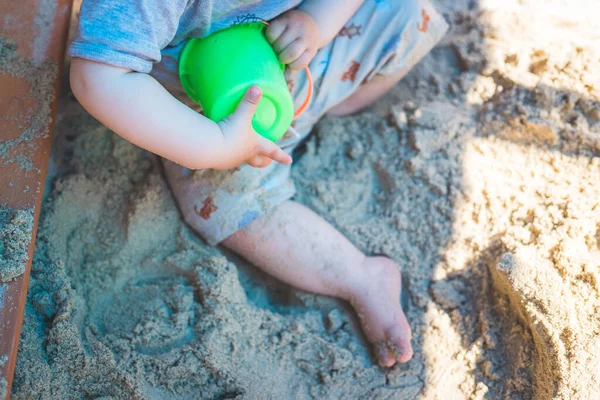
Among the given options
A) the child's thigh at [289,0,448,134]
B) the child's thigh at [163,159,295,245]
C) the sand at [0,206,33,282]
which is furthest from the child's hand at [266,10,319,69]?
the sand at [0,206,33,282]

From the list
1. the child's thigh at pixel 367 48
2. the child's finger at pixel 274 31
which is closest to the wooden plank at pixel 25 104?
the child's finger at pixel 274 31

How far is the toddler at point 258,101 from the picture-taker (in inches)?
35.5

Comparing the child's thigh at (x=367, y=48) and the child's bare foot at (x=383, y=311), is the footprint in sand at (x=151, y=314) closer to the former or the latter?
the child's bare foot at (x=383, y=311)

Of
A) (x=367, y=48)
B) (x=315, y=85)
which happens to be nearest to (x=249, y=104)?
(x=315, y=85)

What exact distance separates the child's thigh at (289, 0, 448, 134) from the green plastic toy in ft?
0.73

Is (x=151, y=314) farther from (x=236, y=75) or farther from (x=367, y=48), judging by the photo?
Answer: (x=367, y=48)

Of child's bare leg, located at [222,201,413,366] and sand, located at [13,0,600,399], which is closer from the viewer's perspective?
sand, located at [13,0,600,399]

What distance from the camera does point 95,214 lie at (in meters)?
1.22

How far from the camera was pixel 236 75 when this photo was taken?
96 centimetres

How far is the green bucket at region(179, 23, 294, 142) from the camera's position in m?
0.96

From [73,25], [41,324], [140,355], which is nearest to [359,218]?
[140,355]

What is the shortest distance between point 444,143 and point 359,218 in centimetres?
26

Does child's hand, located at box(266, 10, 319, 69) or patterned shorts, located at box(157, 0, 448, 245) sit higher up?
child's hand, located at box(266, 10, 319, 69)

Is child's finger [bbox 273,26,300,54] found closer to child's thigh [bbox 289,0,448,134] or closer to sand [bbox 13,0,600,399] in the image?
child's thigh [bbox 289,0,448,134]
